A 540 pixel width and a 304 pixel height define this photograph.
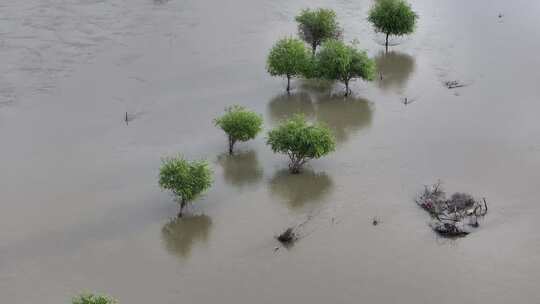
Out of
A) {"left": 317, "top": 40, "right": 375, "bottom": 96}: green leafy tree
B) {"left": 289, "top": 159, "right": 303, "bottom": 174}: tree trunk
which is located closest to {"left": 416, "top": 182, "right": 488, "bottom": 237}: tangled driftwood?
{"left": 289, "top": 159, "right": 303, "bottom": 174}: tree trunk

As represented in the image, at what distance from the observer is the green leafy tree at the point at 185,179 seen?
26.5m

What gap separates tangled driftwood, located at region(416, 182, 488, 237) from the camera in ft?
87.2

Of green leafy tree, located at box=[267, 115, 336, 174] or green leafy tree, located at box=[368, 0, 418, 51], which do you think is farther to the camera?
green leafy tree, located at box=[368, 0, 418, 51]

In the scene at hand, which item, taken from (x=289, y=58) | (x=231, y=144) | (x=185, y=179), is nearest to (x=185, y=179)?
(x=185, y=179)

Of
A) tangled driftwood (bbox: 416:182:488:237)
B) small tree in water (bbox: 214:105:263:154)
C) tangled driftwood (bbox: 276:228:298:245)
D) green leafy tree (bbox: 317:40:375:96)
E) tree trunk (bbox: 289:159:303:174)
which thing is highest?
green leafy tree (bbox: 317:40:375:96)

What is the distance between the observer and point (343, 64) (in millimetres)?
35281

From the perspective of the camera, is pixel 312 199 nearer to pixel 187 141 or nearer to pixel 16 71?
pixel 187 141

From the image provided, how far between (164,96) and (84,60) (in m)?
5.92

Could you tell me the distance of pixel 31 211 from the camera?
27.7 meters

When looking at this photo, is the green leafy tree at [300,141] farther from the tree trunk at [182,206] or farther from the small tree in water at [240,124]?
the tree trunk at [182,206]

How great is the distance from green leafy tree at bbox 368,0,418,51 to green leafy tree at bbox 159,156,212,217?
1813 cm

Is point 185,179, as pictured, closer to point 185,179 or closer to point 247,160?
point 185,179

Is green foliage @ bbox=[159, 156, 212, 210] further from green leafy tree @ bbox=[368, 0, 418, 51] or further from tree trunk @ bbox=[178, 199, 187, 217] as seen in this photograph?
green leafy tree @ bbox=[368, 0, 418, 51]

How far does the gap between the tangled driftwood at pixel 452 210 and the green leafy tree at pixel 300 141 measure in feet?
13.7
